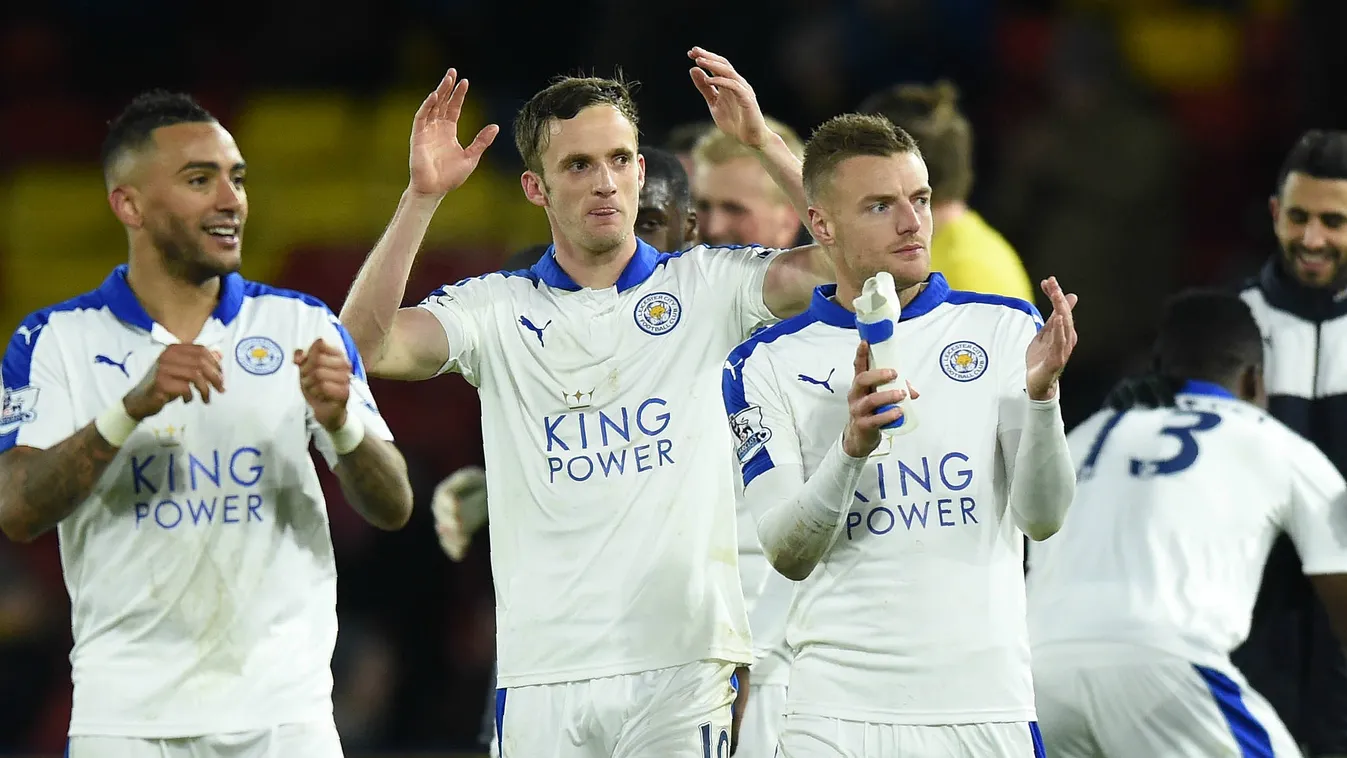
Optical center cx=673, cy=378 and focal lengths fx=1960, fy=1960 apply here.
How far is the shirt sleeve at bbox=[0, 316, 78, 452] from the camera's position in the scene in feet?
15.7

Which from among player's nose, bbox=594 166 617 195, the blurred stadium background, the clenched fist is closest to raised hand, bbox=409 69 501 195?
player's nose, bbox=594 166 617 195

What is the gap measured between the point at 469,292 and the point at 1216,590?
2412 mm

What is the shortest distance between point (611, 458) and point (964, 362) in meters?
0.94

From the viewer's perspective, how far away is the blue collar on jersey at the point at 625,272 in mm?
5125

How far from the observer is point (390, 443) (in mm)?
4918

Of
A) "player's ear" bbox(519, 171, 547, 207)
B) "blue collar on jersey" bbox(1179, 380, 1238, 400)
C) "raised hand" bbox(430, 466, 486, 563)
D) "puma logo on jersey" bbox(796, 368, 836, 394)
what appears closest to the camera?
"puma logo on jersey" bbox(796, 368, 836, 394)

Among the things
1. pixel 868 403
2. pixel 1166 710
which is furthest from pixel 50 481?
pixel 1166 710

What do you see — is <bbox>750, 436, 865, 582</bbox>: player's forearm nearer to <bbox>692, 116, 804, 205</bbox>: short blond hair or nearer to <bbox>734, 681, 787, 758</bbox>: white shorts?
<bbox>734, 681, 787, 758</bbox>: white shorts

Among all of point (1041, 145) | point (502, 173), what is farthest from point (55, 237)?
point (1041, 145)

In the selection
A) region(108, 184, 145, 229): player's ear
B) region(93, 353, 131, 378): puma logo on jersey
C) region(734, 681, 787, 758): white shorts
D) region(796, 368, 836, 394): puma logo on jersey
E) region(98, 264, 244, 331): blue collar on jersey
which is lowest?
region(734, 681, 787, 758): white shorts

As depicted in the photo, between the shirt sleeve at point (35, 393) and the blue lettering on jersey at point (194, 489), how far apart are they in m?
0.22

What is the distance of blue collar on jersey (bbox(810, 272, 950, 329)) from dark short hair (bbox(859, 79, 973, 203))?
1935 millimetres

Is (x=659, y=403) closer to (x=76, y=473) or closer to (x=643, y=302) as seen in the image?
(x=643, y=302)

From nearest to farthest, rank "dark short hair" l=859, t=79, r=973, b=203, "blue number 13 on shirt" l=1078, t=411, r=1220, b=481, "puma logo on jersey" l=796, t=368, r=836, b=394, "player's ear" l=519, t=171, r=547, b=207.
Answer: "puma logo on jersey" l=796, t=368, r=836, b=394 → "player's ear" l=519, t=171, r=547, b=207 → "blue number 13 on shirt" l=1078, t=411, r=1220, b=481 → "dark short hair" l=859, t=79, r=973, b=203
